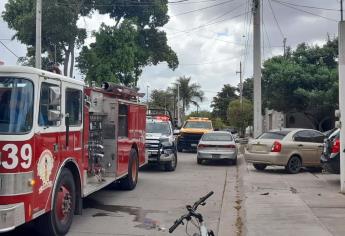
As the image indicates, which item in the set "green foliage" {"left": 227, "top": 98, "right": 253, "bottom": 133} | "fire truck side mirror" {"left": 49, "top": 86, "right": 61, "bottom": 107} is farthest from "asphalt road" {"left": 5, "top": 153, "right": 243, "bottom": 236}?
"green foliage" {"left": 227, "top": 98, "right": 253, "bottom": 133}

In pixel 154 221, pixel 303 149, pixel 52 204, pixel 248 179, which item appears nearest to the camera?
pixel 52 204

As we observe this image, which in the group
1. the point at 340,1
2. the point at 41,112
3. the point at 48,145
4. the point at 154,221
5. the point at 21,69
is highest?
the point at 340,1

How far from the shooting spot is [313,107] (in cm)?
3081

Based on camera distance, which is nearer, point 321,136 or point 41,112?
point 41,112

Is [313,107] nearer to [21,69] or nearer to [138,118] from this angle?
[138,118]

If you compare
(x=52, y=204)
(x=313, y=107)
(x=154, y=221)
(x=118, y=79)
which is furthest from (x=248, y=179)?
(x=118, y=79)

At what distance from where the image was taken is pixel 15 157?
21.0 feet

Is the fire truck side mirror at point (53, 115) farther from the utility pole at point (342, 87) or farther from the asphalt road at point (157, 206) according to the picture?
the utility pole at point (342, 87)

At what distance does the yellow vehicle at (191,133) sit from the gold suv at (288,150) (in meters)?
10.7

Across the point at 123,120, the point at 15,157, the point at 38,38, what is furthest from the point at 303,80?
the point at 15,157

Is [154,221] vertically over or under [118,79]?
under

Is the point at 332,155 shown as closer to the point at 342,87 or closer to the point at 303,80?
the point at 342,87

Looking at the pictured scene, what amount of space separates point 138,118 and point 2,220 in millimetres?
7642

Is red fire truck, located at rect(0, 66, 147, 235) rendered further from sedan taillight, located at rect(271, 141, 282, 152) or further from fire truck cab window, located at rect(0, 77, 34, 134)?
sedan taillight, located at rect(271, 141, 282, 152)
